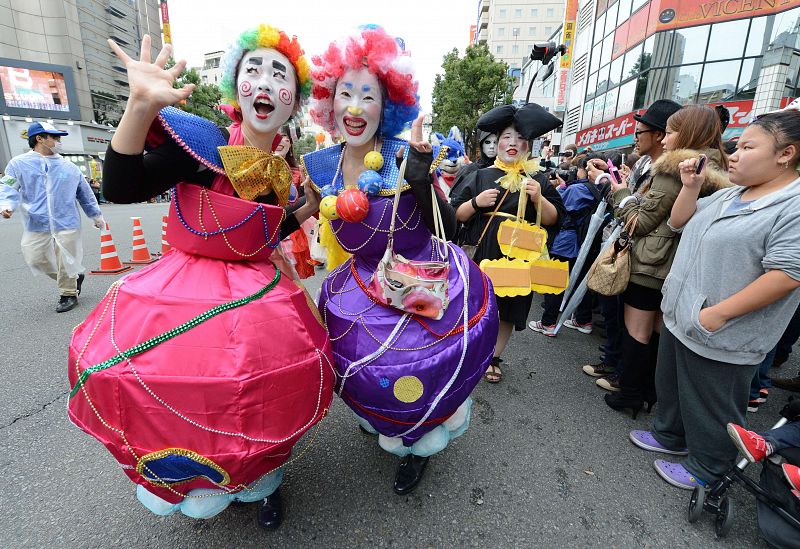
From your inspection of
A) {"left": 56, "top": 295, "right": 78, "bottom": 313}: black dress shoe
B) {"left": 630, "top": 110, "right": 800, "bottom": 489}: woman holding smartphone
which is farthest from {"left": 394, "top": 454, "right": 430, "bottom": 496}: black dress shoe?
{"left": 56, "top": 295, "right": 78, "bottom": 313}: black dress shoe

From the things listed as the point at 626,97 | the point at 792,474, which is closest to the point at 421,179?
the point at 792,474

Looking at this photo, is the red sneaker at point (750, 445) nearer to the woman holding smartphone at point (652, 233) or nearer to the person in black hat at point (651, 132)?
the woman holding smartphone at point (652, 233)

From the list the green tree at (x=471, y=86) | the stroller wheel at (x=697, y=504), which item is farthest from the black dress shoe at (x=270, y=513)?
the green tree at (x=471, y=86)

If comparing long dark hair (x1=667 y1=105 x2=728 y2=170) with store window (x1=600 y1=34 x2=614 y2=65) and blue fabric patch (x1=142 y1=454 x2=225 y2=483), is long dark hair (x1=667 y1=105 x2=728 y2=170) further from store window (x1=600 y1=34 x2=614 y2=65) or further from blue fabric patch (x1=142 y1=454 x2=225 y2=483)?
store window (x1=600 y1=34 x2=614 y2=65)

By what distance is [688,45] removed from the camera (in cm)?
1345

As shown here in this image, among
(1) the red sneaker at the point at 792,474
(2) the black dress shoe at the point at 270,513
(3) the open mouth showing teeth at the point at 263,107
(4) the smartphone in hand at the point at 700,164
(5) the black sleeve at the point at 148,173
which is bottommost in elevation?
(2) the black dress shoe at the point at 270,513

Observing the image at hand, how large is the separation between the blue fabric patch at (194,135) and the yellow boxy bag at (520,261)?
68.1 inches

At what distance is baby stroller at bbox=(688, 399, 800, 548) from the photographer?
160cm

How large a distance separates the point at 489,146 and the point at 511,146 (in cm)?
31

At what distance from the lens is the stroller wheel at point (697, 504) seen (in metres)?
1.77

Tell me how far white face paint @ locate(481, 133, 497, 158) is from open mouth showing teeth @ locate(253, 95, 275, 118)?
1743 mm

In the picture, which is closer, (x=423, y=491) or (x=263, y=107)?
(x=263, y=107)

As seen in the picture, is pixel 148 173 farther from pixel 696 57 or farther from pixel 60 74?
pixel 60 74

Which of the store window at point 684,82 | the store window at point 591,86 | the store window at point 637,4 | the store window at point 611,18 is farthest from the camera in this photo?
the store window at point 591,86
